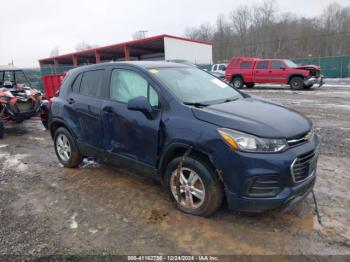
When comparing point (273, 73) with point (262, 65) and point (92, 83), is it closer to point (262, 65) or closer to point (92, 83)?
point (262, 65)

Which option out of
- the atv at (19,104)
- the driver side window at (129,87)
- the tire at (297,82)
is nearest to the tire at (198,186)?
the driver side window at (129,87)

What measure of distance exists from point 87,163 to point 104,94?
1.69m

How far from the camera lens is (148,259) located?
2.61 meters

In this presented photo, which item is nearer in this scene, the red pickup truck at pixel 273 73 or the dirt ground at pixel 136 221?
the dirt ground at pixel 136 221

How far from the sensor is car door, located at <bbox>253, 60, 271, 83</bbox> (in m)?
17.3

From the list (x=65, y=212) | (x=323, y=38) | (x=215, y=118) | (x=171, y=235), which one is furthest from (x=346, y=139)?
(x=323, y=38)

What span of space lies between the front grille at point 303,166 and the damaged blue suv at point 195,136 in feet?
0.03

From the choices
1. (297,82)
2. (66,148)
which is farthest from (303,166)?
(297,82)

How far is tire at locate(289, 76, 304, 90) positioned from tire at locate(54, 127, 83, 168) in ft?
48.1

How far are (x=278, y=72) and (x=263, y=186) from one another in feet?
51.3

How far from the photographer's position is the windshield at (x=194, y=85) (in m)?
3.44

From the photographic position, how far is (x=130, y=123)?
357cm

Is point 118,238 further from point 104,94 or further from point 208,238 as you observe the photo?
point 104,94

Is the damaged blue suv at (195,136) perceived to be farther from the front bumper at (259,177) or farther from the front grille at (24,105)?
the front grille at (24,105)
